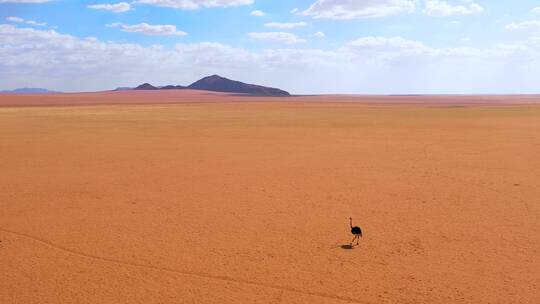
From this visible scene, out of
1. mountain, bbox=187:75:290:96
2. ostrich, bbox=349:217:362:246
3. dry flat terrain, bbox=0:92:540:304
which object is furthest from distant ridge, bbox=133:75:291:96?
ostrich, bbox=349:217:362:246

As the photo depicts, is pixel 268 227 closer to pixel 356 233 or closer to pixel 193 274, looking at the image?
pixel 356 233

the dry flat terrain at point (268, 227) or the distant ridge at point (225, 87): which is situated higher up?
the distant ridge at point (225, 87)

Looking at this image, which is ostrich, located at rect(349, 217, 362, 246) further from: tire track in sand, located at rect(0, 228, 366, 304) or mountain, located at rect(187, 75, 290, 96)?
mountain, located at rect(187, 75, 290, 96)

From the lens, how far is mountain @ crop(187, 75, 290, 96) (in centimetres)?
13096

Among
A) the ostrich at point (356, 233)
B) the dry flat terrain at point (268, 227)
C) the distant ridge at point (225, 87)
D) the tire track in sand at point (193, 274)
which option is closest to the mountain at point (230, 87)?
the distant ridge at point (225, 87)

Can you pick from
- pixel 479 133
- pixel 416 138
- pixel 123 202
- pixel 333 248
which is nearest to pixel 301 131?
pixel 416 138

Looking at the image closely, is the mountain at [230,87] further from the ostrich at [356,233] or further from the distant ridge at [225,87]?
the ostrich at [356,233]

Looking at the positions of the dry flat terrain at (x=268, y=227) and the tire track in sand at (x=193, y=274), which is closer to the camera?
the tire track in sand at (x=193, y=274)

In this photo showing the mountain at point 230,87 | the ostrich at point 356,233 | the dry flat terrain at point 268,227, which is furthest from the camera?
the mountain at point 230,87

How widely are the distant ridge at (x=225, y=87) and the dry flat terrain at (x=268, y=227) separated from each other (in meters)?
112

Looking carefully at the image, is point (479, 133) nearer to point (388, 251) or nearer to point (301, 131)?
point (301, 131)

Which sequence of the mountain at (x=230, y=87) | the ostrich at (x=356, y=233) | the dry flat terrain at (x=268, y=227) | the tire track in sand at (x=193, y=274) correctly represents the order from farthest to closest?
the mountain at (x=230, y=87), the ostrich at (x=356, y=233), the dry flat terrain at (x=268, y=227), the tire track in sand at (x=193, y=274)

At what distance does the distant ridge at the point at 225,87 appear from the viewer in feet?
431

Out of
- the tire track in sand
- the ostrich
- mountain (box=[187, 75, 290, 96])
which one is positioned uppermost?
mountain (box=[187, 75, 290, 96])
